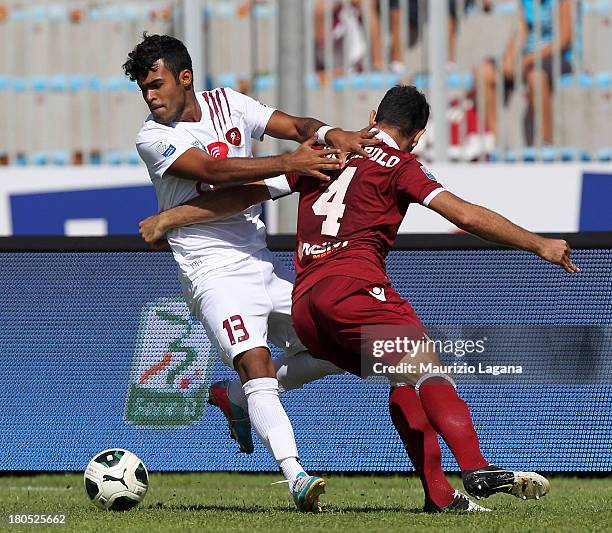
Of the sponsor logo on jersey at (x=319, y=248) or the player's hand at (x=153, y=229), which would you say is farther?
the player's hand at (x=153, y=229)

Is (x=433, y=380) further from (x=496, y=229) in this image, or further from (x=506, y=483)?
(x=496, y=229)

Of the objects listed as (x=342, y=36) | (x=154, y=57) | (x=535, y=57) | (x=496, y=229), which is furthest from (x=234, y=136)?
(x=535, y=57)

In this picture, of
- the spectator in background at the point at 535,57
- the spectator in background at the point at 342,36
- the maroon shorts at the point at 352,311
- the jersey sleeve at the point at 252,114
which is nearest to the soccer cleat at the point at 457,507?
the maroon shorts at the point at 352,311

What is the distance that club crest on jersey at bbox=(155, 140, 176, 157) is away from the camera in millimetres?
5578

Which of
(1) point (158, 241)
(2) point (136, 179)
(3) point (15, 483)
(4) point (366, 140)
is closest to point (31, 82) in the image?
(2) point (136, 179)

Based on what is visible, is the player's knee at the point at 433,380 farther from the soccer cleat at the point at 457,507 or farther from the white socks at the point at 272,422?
the white socks at the point at 272,422

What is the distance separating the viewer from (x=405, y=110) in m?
5.45

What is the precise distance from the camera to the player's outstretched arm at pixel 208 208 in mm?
5703

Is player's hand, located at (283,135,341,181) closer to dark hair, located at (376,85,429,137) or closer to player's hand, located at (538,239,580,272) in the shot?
dark hair, located at (376,85,429,137)

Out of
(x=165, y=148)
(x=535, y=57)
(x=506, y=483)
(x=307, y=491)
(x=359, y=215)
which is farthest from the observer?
(x=535, y=57)

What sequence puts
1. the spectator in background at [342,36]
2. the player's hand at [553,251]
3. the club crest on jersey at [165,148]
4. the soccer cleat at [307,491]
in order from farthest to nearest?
the spectator in background at [342,36] < the club crest on jersey at [165,148] < the soccer cleat at [307,491] < the player's hand at [553,251]

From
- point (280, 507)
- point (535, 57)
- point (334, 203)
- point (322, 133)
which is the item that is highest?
point (535, 57)

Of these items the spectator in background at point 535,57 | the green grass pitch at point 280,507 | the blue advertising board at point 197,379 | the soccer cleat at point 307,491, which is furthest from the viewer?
the spectator in background at point 535,57

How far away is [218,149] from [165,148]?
0.30 meters
